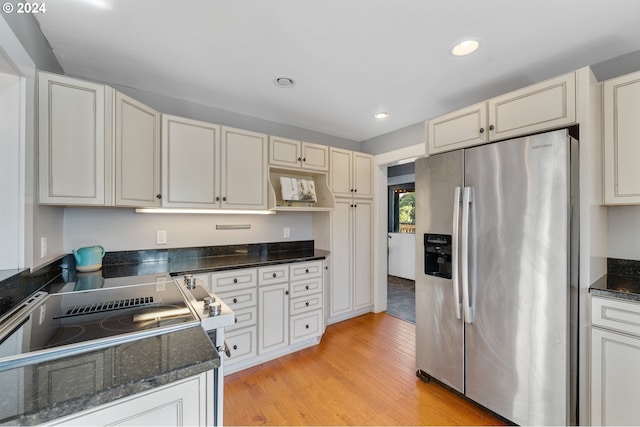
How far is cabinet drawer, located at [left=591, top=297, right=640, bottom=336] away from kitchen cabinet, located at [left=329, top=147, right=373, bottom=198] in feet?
7.49

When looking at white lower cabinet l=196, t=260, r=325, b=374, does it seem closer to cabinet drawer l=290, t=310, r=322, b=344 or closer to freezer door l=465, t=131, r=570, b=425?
cabinet drawer l=290, t=310, r=322, b=344

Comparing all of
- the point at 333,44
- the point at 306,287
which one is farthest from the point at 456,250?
the point at 333,44

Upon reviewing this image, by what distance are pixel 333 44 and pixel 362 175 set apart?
190 centimetres

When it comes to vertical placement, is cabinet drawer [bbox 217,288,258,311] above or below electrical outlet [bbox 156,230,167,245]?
below

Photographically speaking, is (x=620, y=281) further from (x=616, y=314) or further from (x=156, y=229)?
(x=156, y=229)

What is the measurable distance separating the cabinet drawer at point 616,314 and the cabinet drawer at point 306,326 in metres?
2.02

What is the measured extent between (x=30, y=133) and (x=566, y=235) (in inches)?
114

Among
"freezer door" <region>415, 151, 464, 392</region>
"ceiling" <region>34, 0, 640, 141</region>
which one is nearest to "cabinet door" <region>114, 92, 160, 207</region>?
"ceiling" <region>34, 0, 640, 141</region>

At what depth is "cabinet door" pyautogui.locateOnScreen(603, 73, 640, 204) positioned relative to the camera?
1.58m

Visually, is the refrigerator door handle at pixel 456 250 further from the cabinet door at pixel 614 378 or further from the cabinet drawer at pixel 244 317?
the cabinet drawer at pixel 244 317

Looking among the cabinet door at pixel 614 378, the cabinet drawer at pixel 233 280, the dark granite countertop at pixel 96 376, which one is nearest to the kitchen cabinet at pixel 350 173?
the cabinet drawer at pixel 233 280

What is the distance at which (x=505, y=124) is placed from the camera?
6.22 feet

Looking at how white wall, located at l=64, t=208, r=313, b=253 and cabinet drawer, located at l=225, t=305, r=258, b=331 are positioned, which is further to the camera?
cabinet drawer, located at l=225, t=305, r=258, b=331

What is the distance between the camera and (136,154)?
196 centimetres
